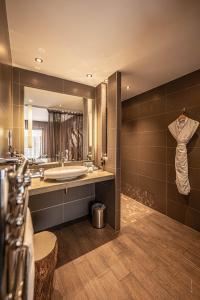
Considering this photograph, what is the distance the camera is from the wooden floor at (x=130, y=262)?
1235mm

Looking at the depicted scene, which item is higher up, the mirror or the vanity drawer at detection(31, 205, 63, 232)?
the mirror

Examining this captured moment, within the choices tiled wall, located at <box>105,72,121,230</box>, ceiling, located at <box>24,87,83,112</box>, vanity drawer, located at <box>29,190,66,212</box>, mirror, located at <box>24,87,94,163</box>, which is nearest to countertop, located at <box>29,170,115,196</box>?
tiled wall, located at <box>105,72,121,230</box>

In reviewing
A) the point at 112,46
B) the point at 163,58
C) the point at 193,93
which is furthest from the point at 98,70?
the point at 193,93

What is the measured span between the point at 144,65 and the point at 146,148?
150 cm

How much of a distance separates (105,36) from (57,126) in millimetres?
1308

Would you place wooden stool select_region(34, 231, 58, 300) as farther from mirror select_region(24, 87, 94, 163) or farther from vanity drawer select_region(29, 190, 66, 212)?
mirror select_region(24, 87, 94, 163)

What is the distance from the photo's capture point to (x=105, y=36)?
135 centimetres

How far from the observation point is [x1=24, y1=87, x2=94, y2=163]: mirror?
1968mm

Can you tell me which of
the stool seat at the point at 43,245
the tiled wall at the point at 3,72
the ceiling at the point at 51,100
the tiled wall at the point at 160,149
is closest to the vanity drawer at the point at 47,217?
the stool seat at the point at 43,245

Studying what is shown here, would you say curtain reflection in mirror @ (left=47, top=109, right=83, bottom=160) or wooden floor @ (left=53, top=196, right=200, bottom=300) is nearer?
wooden floor @ (left=53, top=196, right=200, bottom=300)

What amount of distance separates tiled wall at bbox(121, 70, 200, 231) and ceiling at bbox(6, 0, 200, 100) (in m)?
0.42

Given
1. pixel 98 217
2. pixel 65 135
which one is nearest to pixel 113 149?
pixel 65 135

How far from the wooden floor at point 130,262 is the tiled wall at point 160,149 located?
1.20ft

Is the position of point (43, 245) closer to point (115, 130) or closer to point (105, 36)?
point (115, 130)
